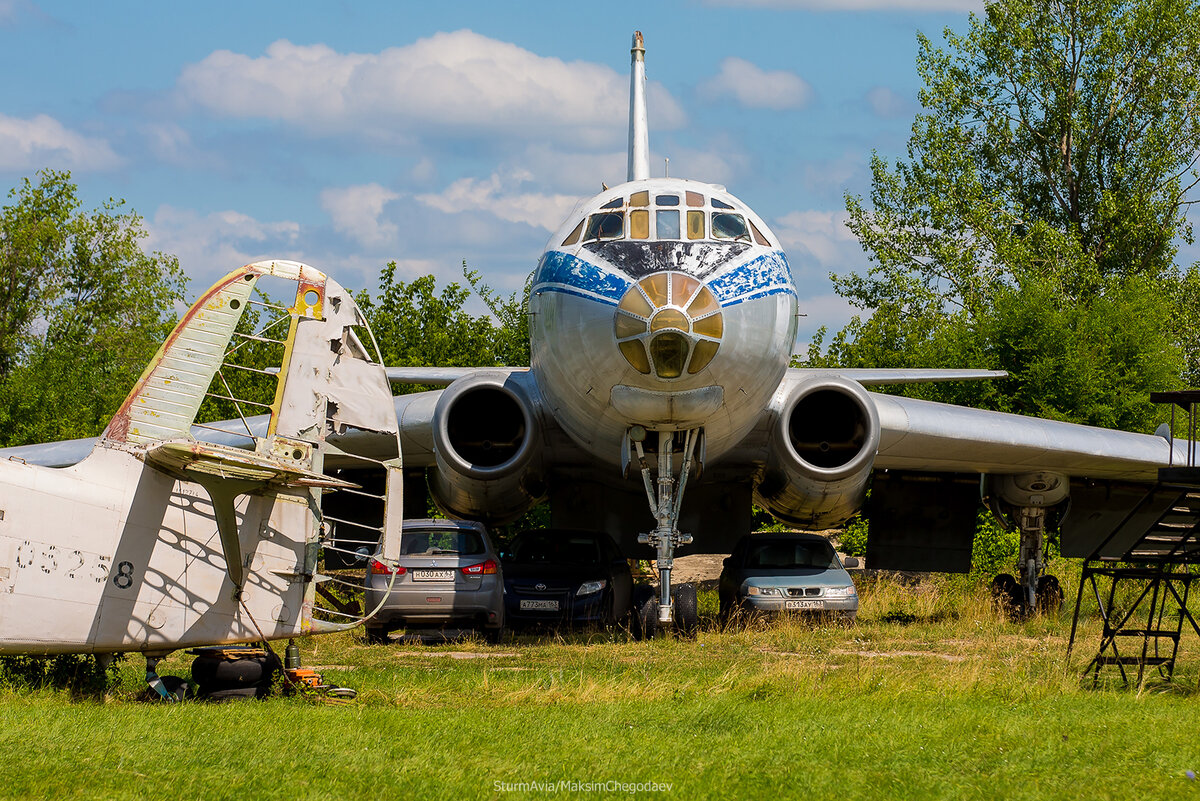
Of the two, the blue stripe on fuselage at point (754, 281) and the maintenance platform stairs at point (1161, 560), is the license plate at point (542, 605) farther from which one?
the maintenance platform stairs at point (1161, 560)

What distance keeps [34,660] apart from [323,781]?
12.6 ft

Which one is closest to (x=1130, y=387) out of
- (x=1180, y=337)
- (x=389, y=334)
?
(x=1180, y=337)

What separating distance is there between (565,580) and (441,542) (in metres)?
1.38

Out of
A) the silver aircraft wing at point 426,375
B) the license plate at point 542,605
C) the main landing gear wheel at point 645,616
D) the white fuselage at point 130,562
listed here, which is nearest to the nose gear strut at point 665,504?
the main landing gear wheel at point 645,616

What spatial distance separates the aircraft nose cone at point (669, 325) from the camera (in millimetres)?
10594

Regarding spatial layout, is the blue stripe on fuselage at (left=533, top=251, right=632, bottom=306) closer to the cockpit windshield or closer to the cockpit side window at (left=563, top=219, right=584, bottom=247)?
the cockpit side window at (left=563, top=219, right=584, bottom=247)

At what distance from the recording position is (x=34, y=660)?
854 cm

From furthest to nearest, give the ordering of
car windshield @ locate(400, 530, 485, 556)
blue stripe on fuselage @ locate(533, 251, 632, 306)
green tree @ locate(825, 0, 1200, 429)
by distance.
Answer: green tree @ locate(825, 0, 1200, 429) → car windshield @ locate(400, 530, 485, 556) → blue stripe on fuselage @ locate(533, 251, 632, 306)

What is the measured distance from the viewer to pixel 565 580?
1385 cm

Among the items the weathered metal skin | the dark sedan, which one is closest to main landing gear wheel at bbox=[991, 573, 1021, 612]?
the dark sedan

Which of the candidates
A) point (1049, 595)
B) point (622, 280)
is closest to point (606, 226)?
point (622, 280)

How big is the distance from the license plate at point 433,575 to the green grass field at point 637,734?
171 cm

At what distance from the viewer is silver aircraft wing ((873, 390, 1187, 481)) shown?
15.0 meters

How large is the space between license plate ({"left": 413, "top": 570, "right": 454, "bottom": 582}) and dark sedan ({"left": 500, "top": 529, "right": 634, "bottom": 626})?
57.4 inches
